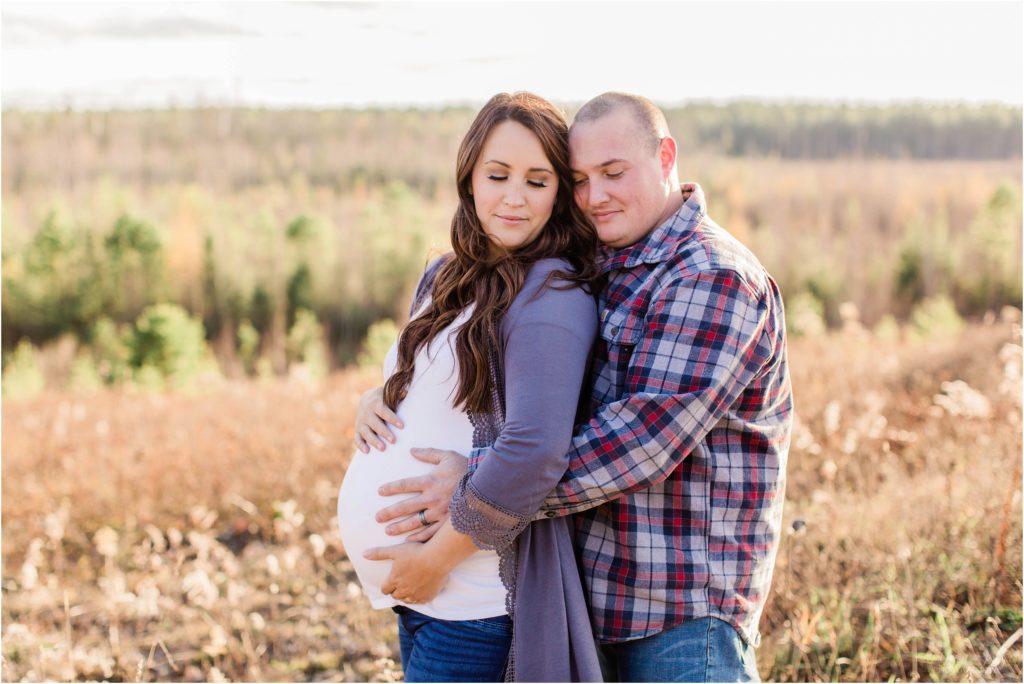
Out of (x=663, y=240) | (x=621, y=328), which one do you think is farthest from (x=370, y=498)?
(x=663, y=240)

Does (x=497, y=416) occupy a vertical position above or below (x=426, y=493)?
above

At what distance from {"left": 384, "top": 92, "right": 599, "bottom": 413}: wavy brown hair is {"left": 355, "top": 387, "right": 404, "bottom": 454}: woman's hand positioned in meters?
0.05

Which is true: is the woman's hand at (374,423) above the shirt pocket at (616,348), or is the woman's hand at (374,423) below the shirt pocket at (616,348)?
below

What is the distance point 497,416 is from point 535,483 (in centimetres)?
28

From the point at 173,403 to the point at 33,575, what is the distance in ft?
17.9

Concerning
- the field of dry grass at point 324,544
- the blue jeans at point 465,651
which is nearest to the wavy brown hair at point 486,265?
the blue jeans at point 465,651

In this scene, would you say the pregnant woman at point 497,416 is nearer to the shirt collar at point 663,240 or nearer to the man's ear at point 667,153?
the shirt collar at point 663,240

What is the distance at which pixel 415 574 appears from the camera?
254 centimetres

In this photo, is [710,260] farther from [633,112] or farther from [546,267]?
[633,112]

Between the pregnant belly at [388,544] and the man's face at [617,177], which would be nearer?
the pregnant belly at [388,544]

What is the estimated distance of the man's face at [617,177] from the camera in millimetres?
2768

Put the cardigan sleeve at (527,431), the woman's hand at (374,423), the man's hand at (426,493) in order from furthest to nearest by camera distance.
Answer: the woman's hand at (374,423)
the man's hand at (426,493)
the cardigan sleeve at (527,431)

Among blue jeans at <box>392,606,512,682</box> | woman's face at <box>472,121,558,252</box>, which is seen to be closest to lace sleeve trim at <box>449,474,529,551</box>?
blue jeans at <box>392,606,512,682</box>

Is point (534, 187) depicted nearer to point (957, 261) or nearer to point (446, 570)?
point (446, 570)
